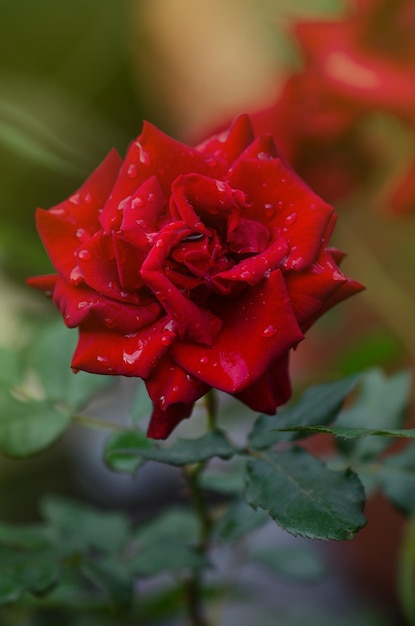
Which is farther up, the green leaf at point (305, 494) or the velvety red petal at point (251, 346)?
the velvety red petal at point (251, 346)

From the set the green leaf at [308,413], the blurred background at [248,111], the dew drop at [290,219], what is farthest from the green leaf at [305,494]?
the blurred background at [248,111]

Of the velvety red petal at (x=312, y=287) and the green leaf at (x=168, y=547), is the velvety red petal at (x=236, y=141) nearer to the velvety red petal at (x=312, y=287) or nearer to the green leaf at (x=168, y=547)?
the velvety red petal at (x=312, y=287)

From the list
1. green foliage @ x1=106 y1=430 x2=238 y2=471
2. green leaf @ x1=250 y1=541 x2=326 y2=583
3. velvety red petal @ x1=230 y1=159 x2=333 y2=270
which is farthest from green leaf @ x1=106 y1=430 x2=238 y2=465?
green leaf @ x1=250 y1=541 x2=326 y2=583

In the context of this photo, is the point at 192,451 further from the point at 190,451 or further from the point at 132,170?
the point at 132,170

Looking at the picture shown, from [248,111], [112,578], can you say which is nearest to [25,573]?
[112,578]

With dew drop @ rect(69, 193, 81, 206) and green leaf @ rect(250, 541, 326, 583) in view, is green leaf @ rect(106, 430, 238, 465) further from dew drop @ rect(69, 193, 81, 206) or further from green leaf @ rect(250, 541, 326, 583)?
green leaf @ rect(250, 541, 326, 583)
